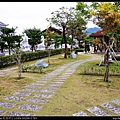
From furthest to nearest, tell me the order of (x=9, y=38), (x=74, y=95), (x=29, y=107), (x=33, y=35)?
(x=33, y=35)
(x=9, y=38)
(x=74, y=95)
(x=29, y=107)

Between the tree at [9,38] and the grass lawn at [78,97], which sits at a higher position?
the tree at [9,38]

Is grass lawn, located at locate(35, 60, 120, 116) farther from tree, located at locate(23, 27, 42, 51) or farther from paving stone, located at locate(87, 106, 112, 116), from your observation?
tree, located at locate(23, 27, 42, 51)

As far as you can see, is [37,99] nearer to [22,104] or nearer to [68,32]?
[22,104]

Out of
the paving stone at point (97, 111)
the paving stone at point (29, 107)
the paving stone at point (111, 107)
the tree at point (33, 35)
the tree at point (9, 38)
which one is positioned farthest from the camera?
the tree at point (33, 35)

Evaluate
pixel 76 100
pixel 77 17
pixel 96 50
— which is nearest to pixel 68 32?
pixel 77 17

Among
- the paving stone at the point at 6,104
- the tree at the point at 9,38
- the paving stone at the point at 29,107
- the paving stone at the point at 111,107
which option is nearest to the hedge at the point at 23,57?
the tree at the point at 9,38

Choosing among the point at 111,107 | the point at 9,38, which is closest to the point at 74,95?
the point at 111,107

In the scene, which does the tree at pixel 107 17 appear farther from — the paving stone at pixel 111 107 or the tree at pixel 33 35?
the tree at pixel 33 35

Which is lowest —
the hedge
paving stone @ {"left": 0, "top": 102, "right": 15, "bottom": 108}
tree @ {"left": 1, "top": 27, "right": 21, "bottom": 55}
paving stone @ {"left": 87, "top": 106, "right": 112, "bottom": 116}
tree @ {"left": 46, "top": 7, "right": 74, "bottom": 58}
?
paving stone @ {"left": 87, "top": 106, "right": 112, "bottom": 116}

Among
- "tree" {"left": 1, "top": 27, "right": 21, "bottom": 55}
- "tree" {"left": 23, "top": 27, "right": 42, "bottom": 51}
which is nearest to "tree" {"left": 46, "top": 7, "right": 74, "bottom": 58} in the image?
"tree" {"left": 1, "top": 27, "right": 21, "bottom": 55}

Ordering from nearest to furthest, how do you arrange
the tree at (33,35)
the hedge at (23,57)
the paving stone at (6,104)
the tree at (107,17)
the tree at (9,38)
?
the paving stone at (6,104), the tree at (107,17), the hedge at (23,57), the tree at (9,38), the tree at (33,35)

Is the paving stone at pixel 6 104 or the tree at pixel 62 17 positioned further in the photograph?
the tree at pixel 62 17

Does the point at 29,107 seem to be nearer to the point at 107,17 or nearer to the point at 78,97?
the point at 78,97

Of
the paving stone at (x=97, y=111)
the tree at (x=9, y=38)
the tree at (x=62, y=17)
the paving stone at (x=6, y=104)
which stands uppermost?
the tree at (x=62, y=17)
